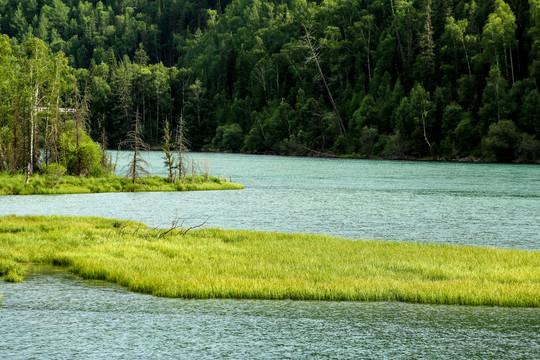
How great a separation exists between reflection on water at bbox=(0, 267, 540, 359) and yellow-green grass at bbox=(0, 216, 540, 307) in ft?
2.80

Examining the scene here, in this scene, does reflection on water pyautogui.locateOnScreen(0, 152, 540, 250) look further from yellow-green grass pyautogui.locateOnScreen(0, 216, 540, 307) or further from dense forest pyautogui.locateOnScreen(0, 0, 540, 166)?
dense forest pyautogui.locateOnScreen(0, 0, 540, 166)

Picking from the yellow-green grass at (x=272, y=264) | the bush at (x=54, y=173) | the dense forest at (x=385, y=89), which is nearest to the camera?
the yellow-green grass at (x=272, y=264)

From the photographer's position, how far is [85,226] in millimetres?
35531

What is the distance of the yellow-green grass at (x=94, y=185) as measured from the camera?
205 feet

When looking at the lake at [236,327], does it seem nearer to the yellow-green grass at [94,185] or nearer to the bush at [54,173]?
the yellow-green grass at [94,185]

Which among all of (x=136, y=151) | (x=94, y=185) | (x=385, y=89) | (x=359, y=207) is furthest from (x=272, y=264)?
(x=385, y=89)

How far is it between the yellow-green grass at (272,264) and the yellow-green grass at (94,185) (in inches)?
1160

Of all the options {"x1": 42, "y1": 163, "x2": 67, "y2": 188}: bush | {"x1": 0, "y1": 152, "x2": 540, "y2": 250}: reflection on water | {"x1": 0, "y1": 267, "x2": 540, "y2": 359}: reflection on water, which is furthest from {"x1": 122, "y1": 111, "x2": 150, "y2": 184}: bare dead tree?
{"x1": 0, "y1": 267, "x2": 540, "y2": 359}: reflection on water

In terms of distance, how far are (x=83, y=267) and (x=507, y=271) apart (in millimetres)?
17074

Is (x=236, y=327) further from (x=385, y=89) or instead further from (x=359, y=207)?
(x=385, y=89)

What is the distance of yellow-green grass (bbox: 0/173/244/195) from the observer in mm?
62562

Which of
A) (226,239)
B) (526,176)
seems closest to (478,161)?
(526,176)

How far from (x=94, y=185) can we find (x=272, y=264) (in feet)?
155

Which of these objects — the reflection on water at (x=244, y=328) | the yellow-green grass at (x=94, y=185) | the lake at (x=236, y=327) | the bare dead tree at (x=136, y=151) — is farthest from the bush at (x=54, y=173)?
the reflection on water at (x=244, y=328)
